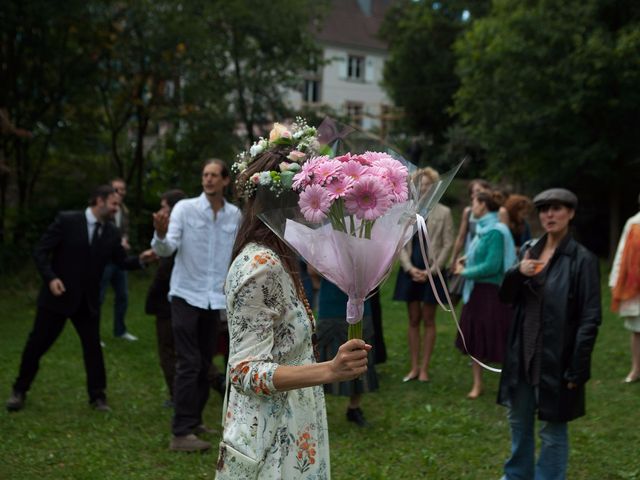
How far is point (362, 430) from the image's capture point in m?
7.18

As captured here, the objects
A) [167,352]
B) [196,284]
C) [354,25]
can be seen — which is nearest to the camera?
[196,284]

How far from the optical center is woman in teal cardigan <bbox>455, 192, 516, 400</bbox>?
8.02 meters

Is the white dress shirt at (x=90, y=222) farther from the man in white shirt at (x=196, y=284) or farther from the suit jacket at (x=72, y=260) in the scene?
the man in white shirt at (x=196, y=284)

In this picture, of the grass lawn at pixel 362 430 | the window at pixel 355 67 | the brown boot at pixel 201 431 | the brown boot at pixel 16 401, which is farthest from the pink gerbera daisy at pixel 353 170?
the window at pixel 355 67

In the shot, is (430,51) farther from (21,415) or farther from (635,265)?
(21,415)

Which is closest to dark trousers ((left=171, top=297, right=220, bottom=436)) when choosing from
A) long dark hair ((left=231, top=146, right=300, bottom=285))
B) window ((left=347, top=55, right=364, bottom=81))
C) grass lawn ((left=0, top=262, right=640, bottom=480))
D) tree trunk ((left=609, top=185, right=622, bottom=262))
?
grass lawn ((left=0, top=262, right=640, bottom=480))

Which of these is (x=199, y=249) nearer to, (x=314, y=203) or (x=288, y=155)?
(x=288, y=155)

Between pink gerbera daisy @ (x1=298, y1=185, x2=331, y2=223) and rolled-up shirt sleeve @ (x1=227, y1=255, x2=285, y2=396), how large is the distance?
28 cm

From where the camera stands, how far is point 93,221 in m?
7.85

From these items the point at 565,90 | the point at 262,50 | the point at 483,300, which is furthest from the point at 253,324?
the point at 262,50

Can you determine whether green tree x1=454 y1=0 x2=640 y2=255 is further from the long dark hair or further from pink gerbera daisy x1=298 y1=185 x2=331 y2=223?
pink gerbera daisy x1=298 y1=185 x2=331 y2=223

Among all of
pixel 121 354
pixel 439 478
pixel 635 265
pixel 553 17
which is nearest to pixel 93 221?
pixel 121 354

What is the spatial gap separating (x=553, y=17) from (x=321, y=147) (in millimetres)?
18189

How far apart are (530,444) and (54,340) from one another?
4.49 metres
